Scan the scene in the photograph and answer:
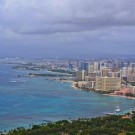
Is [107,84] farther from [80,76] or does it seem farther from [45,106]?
[45,106]

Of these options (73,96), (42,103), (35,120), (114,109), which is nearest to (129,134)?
(35,120)

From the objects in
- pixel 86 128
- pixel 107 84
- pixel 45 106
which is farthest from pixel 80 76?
pixel 86 128

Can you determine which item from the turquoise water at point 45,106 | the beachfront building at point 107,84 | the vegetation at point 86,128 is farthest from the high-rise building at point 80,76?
the vegetation at point 86,128

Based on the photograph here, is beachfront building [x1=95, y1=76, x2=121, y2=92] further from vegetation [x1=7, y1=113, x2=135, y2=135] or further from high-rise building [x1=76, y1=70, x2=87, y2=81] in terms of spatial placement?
vegetation [x1=7, y1=113, x2=135, y2=135]

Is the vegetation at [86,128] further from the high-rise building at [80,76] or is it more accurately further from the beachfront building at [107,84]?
the high-rise building at [80,76]

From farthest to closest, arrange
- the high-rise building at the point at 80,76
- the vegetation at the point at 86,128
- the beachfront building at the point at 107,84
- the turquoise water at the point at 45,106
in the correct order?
the high-rise building at the point at 80,76, the beachfront building at the point at 107,84, the turquoise water at the point at 45,106, the vegetation at the point at 86,128

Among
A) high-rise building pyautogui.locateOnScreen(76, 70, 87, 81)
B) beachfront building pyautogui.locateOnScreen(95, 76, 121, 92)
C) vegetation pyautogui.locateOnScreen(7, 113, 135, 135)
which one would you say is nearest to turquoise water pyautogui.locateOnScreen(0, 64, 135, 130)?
vegetation pyautogui.locateOnScreen(7, 113, 135, 135)
